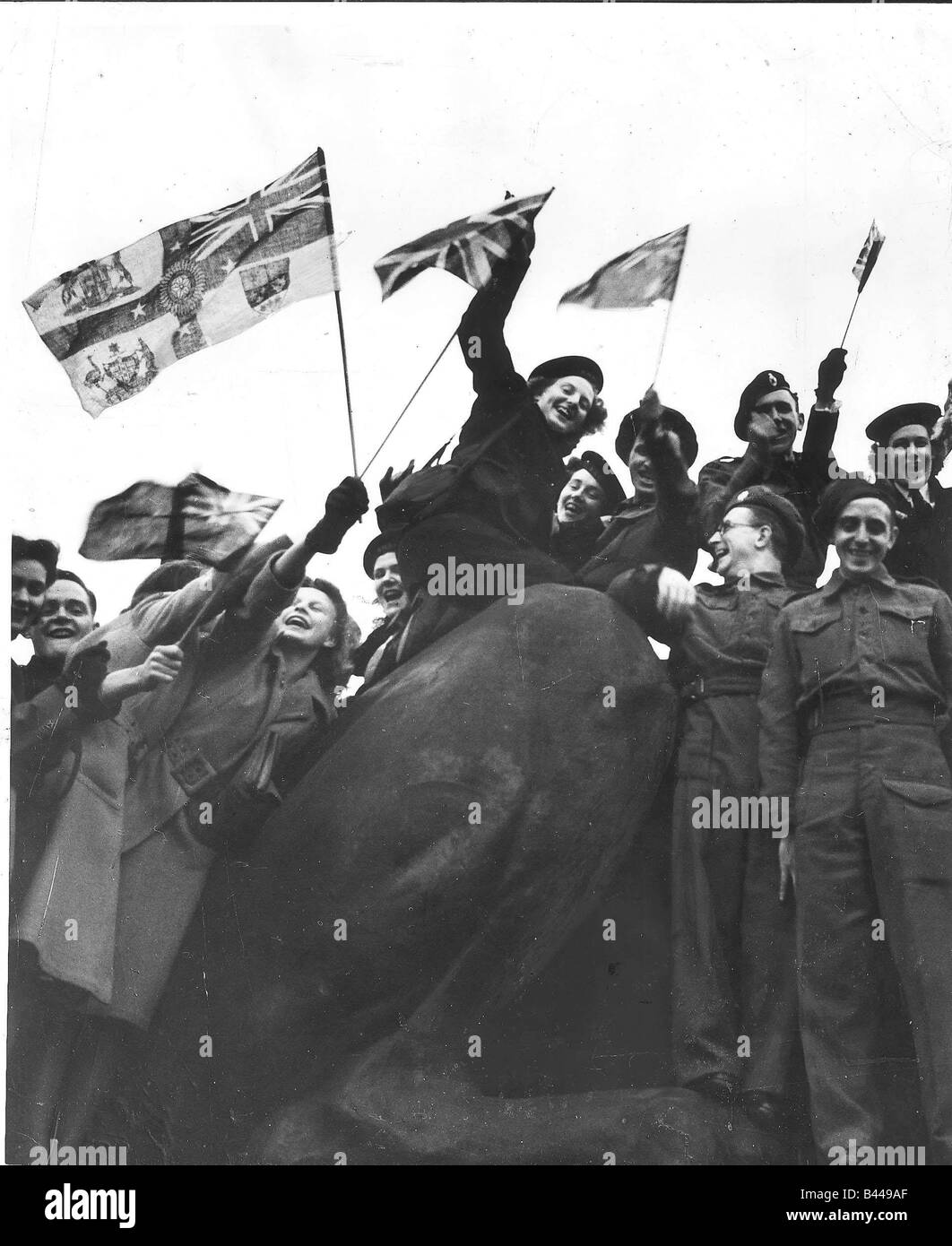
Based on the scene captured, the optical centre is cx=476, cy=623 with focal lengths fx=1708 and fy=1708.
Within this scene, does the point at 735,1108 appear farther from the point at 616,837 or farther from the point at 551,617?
the point at 551,617

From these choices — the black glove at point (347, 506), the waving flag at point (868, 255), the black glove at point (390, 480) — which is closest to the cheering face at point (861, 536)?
the waving flag at point (868, 255)

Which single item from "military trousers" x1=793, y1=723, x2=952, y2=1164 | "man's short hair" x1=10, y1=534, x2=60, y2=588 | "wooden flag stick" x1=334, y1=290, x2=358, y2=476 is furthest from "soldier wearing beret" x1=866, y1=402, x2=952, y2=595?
"man's short hair" x1=10, y1=534, x2=60, y2=588

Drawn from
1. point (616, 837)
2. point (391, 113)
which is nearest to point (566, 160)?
point (391, 113)

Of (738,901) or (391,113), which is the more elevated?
(391,113)

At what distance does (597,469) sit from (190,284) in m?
1.82

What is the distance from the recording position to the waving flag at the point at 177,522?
6.86 m

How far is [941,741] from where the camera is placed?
667 cm

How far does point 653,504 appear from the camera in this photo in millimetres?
6801

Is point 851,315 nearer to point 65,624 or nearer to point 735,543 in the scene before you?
point 735,543

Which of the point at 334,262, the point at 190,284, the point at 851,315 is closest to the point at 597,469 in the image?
the point at 851,315

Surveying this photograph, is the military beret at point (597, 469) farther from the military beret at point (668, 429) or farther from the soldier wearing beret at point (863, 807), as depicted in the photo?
the soldier wearing beret at point (863, 807)

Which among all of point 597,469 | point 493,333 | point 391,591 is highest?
point 493,333

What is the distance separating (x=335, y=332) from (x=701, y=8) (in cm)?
203

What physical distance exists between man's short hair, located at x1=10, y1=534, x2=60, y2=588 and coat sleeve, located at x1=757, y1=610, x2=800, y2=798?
288 cm
